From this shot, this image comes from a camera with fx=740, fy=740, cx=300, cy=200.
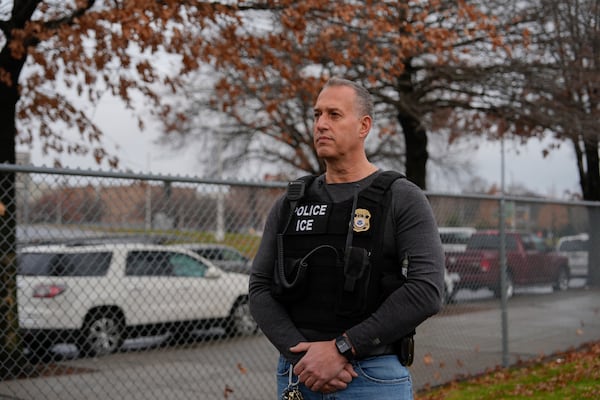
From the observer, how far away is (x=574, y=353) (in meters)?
8.92

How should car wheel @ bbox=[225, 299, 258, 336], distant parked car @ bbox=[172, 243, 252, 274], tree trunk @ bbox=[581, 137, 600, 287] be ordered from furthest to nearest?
tree trunk @ bbox=[581, 137, 600, 287], car wheel @ bbox=[225, 299, 258, 336], distant parked car @ bbox=[172, 243, 252, 274]

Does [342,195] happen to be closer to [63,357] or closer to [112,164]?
[63,357]

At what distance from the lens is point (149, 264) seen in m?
5.12

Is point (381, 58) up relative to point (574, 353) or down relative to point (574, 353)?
up

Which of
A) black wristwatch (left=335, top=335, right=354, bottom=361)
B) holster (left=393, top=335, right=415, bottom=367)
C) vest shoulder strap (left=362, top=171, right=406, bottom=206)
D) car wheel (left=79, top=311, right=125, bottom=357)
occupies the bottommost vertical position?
car wheel (left=79, top=311, right=125, bottom=357)

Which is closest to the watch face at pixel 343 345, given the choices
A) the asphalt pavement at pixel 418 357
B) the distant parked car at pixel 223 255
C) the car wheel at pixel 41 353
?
the distant parked car at pixel 223 255

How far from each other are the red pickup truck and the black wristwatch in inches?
182

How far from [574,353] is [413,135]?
7225 millimetres

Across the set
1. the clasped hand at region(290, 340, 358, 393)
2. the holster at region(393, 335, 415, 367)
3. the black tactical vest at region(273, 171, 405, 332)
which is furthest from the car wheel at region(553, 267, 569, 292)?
the clasped hand at region(290, 340, 358, 393)

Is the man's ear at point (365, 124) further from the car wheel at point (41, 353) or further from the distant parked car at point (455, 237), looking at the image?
the distant parked car at point (455, 237)

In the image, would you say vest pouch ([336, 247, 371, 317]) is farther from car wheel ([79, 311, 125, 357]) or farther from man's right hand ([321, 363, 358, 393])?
car wheel ([79, 311, 125, 357])

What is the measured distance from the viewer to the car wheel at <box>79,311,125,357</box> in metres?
5.09

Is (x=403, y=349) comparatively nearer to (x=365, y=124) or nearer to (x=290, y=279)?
(x=290, y=279)

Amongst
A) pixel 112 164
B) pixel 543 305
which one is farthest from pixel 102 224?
pixel 112 164
